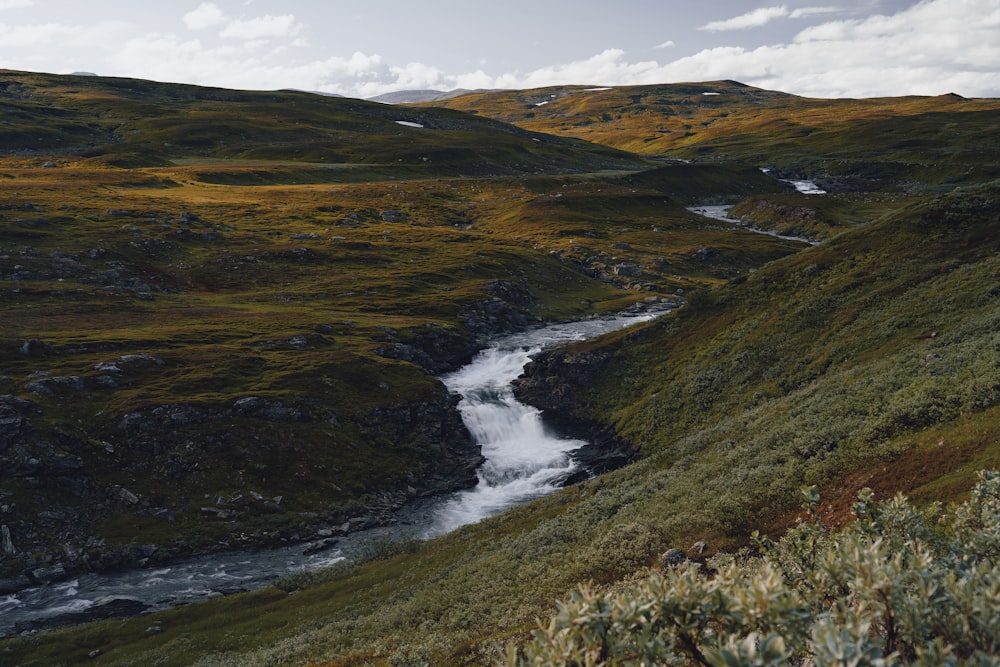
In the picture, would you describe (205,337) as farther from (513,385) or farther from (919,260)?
(919,260)

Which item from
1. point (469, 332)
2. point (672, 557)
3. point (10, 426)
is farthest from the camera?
point (469, 332)

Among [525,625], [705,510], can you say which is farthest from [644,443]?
[525,625]

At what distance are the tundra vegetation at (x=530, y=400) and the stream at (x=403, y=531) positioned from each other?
2067mm

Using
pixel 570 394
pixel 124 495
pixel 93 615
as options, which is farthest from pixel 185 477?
pixel 570 394

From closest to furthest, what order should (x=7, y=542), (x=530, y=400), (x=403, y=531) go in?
(x=7, y=542) < (x=403, y=531) < (x=530, y=400)

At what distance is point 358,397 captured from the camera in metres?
67.0

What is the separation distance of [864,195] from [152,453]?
188 metres

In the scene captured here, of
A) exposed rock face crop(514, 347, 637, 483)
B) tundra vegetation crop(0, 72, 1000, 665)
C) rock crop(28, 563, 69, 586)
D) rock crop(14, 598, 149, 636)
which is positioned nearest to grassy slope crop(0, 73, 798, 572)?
tundra vegetation crop(0, 72, 1000, 665)

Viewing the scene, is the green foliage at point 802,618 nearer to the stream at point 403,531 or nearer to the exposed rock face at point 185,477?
the stream at point 403,531

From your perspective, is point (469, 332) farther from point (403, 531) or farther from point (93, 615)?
point (93, 615)

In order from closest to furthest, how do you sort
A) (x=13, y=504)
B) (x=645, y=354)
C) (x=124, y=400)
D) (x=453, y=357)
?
(x=13, y=504) → (x=124, y=400) → (x=645, y=354) → (x=453, y=357)

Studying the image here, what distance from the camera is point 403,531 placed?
5041 centimetres

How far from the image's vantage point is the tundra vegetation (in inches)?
356

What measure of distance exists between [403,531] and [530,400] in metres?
24.8
